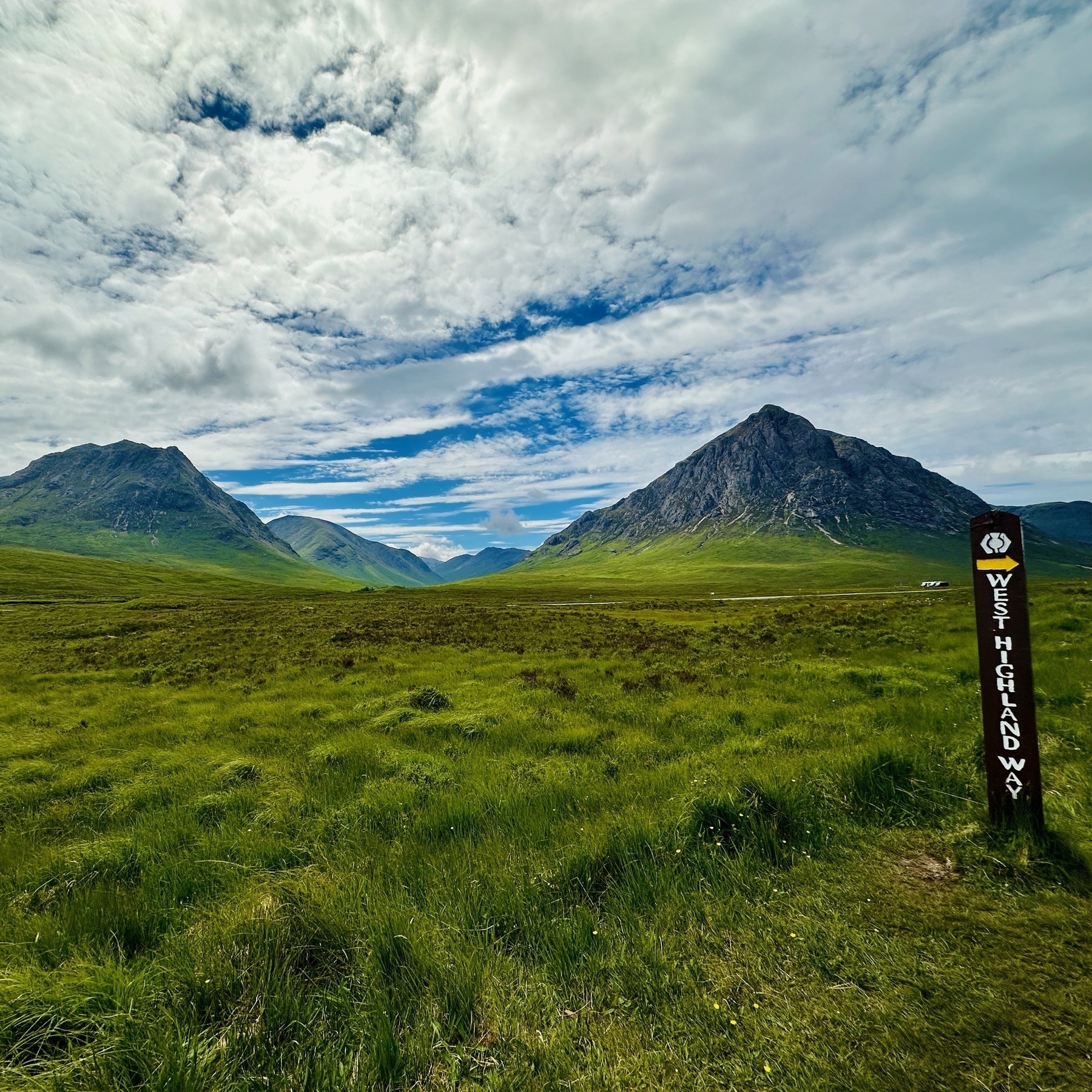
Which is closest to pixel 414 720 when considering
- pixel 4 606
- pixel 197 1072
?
pixel 197 1072

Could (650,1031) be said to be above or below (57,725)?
above

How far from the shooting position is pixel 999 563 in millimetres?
5586

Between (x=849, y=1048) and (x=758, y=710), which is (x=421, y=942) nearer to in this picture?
(x=849, y=1048)

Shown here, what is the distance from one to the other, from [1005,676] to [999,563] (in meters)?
Answer: 1.28

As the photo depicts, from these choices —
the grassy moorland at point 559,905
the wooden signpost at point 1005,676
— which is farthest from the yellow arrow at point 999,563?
the grassy moorland at point 559,905

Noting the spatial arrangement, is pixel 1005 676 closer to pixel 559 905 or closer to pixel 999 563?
pixel 999 563

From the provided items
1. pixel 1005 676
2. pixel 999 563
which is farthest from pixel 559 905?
pixel 999 563

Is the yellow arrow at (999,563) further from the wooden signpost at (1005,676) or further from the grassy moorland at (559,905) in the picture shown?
the grassy moorland at (559,905)

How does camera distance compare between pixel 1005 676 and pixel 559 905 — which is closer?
pixel 559 905

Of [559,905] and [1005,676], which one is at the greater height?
[1005,676]

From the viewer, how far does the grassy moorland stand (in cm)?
329

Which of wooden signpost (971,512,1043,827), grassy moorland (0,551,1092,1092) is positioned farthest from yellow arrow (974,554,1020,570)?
grassy moorland (0,551,1092,1092)

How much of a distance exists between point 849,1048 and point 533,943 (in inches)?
98.3

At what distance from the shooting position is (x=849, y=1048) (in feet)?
10.5
